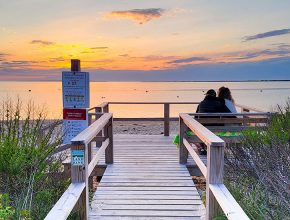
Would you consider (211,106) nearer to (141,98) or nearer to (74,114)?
(74,114)

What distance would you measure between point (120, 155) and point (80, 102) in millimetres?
1533

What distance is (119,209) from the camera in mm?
4301

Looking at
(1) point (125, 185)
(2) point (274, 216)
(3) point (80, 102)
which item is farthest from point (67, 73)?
(2) point (274, 216)

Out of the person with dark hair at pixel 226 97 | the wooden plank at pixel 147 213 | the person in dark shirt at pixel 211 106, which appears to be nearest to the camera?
the wooden plank at pixel 147 213

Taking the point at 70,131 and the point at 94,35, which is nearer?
the point at 70,131

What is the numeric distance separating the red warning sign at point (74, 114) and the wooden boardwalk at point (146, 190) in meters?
1.11

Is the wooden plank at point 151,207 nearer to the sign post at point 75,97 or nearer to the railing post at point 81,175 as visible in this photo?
the railing post at point 81,175

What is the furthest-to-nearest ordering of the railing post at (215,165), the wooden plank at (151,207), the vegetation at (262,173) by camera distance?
the wooden plank at (151,207) → the vegetation at (262,173) → the railing post at (215,165)

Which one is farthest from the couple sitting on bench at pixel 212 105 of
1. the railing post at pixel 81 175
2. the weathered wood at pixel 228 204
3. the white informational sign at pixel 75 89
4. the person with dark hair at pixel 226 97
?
the railing post at pixel 81 175

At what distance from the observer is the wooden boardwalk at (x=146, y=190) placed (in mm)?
4207

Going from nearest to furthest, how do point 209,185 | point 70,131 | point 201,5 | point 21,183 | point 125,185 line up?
point 209,185, point 21,183, point 125,185, point 70,131, point 201,5

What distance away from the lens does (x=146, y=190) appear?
5008 mm

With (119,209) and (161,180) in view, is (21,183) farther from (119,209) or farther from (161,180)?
(161,180)

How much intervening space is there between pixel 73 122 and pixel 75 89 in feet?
2.14
